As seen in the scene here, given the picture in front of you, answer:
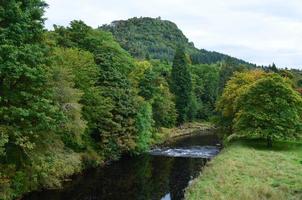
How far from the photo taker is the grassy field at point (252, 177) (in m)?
25.5

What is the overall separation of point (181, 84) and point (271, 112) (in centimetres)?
4067

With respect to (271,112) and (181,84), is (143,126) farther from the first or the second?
(181,84)

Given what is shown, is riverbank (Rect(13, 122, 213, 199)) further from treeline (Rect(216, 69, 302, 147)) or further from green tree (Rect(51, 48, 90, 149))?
treeline (Rect(216, 69, 302, 147))

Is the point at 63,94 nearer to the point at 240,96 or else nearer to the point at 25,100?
the point at 25,100

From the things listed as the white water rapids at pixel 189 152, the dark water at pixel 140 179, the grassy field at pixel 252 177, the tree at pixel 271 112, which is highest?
the tree at pixel 271 112

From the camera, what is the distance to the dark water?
33688mm

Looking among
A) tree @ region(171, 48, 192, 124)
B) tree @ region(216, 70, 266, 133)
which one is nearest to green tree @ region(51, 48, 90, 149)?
tree @ region(216, 70, 266, 133)

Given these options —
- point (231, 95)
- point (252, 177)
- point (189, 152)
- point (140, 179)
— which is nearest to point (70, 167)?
point (140, 179)

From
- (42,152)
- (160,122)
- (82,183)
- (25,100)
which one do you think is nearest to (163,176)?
(82,183)

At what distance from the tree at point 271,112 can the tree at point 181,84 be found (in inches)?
1505

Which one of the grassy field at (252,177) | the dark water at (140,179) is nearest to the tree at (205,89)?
the dark water at (140,179)

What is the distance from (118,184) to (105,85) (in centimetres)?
1453

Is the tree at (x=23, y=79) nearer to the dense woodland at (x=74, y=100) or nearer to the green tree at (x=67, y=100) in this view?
the dense woodland at (x=74, y=100)

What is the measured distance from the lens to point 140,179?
40250 millimetres
